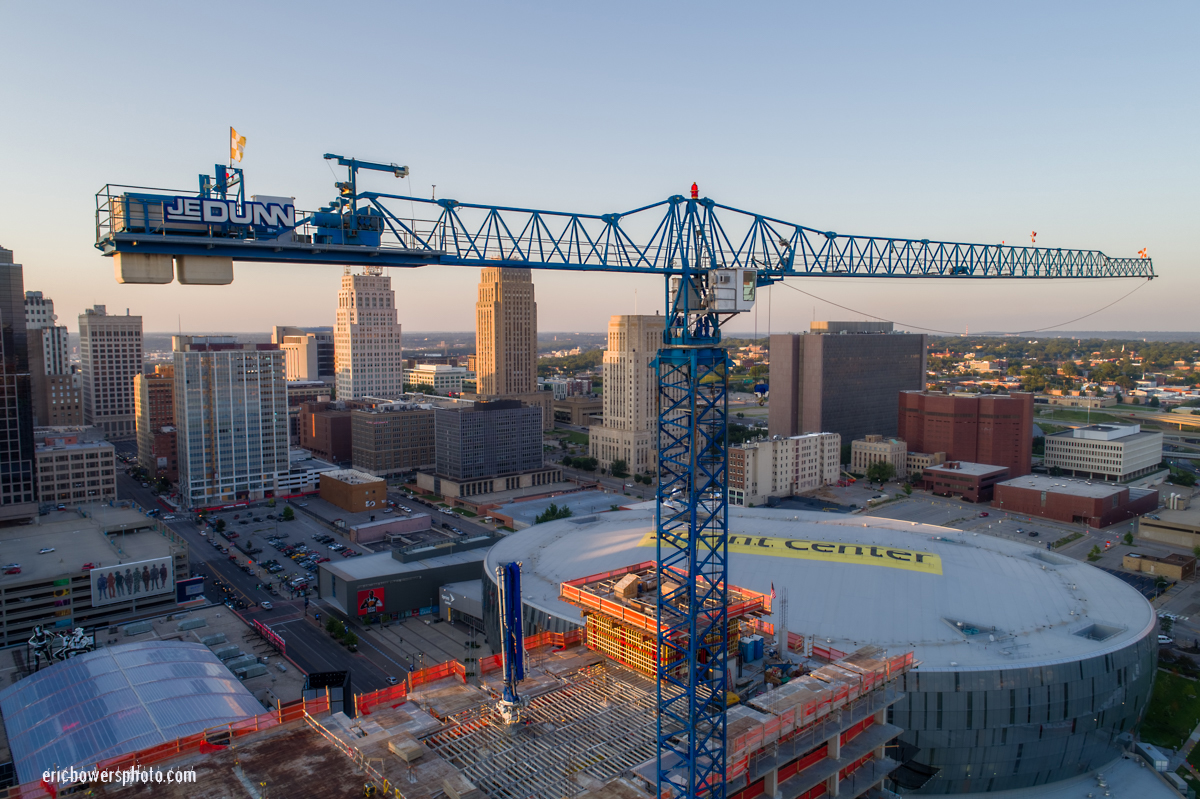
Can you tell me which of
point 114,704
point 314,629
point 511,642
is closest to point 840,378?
point 314,629

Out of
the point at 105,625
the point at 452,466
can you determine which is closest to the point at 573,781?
the point at 105,625

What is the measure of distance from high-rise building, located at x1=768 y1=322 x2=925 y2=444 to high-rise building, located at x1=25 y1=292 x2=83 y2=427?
108 m

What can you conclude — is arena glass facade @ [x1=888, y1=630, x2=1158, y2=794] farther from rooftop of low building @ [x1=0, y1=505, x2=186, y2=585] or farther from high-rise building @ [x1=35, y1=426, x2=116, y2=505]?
high-rise building @ [x1=35, y1=426, x2=116, y2=505]

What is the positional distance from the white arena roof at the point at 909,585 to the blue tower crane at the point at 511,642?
17.2m

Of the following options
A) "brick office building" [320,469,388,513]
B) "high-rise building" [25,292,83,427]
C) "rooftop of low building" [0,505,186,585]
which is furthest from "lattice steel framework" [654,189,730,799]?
"high-rise building" [25,292,83,427]

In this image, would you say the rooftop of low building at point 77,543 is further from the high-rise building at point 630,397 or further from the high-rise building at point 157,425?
the high-rise building at point 630,397

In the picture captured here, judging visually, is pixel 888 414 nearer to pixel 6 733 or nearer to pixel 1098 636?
pixel 1098 636

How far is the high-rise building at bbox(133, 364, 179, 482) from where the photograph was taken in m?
89.5

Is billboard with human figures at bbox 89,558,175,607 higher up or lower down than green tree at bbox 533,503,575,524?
higher up

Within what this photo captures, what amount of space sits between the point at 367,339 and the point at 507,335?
2766 cm

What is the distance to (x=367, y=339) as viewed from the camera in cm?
14025

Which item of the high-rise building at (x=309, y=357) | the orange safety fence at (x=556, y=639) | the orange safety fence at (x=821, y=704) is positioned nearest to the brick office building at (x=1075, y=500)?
the orange safety fence at (x=821, y=704)

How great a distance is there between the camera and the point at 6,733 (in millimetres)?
29312

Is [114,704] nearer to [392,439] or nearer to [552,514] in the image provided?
[552,514]
